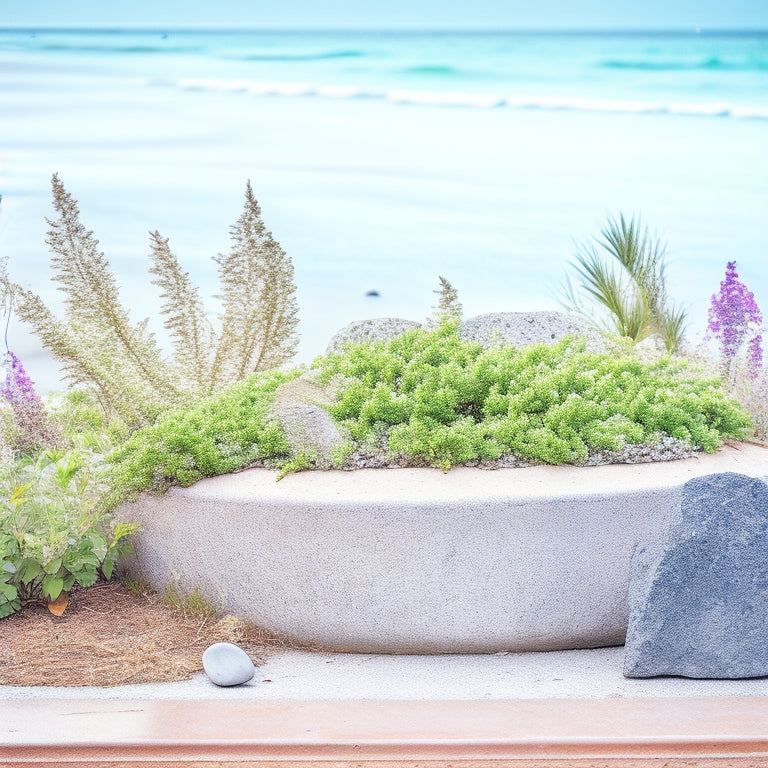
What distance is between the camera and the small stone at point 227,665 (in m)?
2.42

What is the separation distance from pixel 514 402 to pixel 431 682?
985 millimetres

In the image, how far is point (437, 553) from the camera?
2.60 meters

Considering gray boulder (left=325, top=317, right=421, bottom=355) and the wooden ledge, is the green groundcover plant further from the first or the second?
the wooden ledge

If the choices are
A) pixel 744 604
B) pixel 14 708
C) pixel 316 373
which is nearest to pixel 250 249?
pixel 316 373

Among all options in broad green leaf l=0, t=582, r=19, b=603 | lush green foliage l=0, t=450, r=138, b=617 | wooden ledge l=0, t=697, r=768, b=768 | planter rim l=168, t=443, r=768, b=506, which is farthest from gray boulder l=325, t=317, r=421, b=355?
wooden ledge l=0, t=697, r=768, b=768

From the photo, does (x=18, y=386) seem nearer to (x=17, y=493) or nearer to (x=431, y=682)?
(x=17, y=493)

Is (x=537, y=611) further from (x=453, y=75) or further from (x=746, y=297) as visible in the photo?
(x=453, y=75)

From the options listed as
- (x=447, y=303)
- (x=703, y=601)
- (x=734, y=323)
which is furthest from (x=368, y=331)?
(x=703, y=601)

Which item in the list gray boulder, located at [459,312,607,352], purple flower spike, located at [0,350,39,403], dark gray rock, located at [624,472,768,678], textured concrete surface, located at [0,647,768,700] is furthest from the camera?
purple flower spike, located at [0,350,39,403]

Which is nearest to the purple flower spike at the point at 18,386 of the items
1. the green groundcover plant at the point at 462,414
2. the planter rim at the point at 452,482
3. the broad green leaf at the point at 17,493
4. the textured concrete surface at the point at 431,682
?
the green groundcover plant at the point at 462,414

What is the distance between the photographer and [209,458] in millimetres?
2875

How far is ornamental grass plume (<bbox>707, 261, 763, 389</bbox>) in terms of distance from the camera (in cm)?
397

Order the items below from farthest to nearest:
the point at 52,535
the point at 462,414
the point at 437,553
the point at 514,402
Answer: the point at 462,414
the point at 514,402
the point at 52,535
the point at 437,553

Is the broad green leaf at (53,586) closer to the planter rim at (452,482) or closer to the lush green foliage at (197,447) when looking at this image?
the lush green foliage at (197,447)
